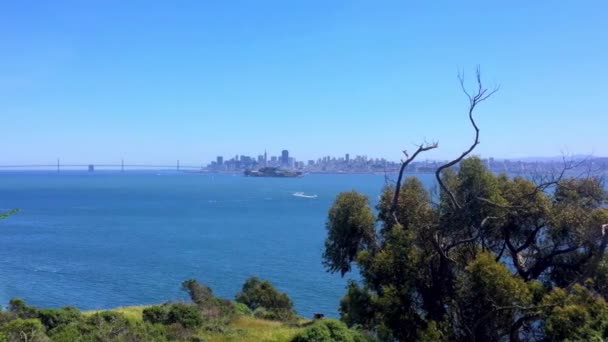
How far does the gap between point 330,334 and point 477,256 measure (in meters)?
3.47

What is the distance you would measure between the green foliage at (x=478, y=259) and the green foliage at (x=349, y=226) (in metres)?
0.02

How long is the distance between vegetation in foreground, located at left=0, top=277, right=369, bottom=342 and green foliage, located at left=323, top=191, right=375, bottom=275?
5.69 feet

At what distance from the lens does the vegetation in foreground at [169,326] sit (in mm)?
10461

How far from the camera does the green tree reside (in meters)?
8.57

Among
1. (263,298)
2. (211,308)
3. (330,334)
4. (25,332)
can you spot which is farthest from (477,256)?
(263,298)

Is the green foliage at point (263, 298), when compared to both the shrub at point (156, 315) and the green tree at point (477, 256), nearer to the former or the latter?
the shrub at point (156, 315)

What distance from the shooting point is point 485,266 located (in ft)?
27.6

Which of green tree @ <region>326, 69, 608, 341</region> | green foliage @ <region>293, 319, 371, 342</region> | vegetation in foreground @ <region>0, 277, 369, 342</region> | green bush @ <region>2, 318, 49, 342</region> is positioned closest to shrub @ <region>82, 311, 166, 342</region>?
vegetation in foreground @ <region>0, 277, 369, 342</region>

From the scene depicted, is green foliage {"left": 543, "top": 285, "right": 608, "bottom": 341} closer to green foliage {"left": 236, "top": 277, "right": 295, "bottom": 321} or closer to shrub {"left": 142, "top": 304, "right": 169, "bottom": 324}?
shrub {"left": 142, "top": 304, "right": 169, "bottom": 324}

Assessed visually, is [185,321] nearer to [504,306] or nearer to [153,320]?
[153,320]

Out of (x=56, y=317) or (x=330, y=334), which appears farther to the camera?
(x=56, y=317)

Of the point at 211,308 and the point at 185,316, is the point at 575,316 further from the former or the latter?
the point at 211,308

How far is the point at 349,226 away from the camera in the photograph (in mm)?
12047

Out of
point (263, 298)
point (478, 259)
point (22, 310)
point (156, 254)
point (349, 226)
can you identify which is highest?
point (349, 226)
